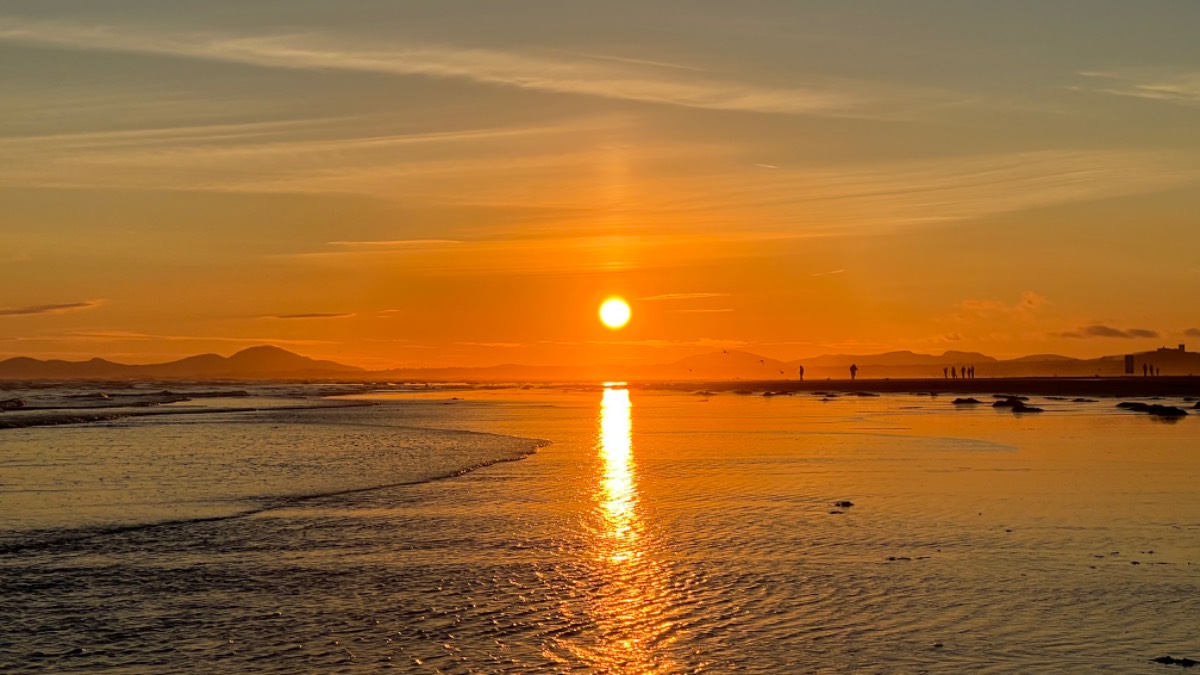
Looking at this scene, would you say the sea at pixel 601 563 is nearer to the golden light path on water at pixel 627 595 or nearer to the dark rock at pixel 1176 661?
the golden light path on water at pixel 627 595

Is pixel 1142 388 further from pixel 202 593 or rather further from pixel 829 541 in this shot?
pixel 202 593

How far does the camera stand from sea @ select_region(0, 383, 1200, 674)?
1480 cm

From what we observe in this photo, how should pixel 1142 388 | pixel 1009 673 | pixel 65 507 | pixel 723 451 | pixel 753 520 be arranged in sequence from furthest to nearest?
pixel 1142 388, pixel 723 451, pixel 65 507, pixel 753 520, pixel 1009 673

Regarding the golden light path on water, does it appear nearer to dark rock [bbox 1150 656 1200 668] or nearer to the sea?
the sea

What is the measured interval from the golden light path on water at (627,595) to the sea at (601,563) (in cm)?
7

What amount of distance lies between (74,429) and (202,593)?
52.3 m

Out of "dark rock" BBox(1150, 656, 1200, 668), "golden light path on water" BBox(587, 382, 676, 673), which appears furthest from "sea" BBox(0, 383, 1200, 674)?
"dark rock" BBox(1150, 656, 1200, 668)

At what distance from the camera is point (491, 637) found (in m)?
15.5

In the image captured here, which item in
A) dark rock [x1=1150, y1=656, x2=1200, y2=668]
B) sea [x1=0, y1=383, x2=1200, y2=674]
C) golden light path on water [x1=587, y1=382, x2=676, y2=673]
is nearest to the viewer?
dark rock [x1=1150, y1=656, x2=1200, y2=668]

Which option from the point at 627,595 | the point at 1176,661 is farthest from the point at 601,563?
the point at 1176,661

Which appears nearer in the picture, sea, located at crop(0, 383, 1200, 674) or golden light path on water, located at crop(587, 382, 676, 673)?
golden light path on water, located at crop(587, 382, 676, 673)

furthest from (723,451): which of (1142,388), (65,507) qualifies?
(1142,388)

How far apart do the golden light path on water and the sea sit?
0.23ft

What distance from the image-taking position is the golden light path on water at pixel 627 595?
574 inches
